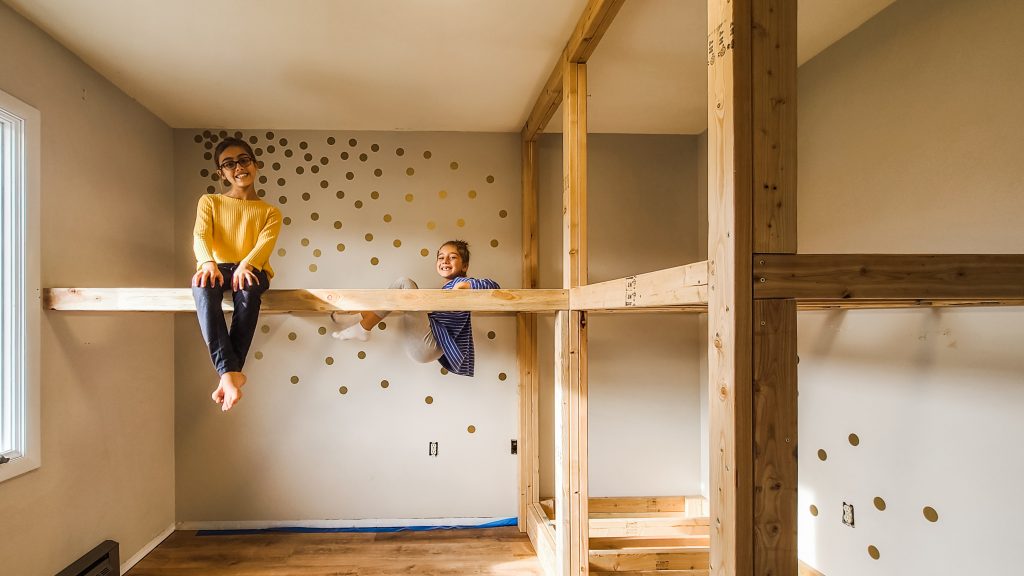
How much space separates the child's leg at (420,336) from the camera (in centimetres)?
316

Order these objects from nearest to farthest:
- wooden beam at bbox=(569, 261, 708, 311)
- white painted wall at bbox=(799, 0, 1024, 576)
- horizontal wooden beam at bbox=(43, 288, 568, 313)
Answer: wooden beam at bbox=(569, 261, 708, 311), white painted wall at bbox=(799, 0, 1024, 576), horizontal wooden beam at bbox=(43, 288, 568, 313)

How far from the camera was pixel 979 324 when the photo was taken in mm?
1948

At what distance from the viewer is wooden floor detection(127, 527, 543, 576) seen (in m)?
2.97

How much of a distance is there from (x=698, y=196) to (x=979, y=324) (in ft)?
6.66

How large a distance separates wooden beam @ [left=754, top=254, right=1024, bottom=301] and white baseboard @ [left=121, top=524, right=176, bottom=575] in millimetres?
3424

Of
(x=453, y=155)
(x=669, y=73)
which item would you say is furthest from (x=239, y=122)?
(x=669, y=73)

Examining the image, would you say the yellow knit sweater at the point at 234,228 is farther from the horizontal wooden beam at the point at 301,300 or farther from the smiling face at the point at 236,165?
the horizontal wooden beam at the point at 301,300

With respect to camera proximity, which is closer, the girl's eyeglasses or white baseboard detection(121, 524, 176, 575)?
the girl's eyeglasses

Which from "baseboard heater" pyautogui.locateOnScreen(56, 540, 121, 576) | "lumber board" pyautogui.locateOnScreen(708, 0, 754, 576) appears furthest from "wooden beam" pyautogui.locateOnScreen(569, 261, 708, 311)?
"baseboard heater" pyautogui.locateOnScreen(56, 540, 121, 576)

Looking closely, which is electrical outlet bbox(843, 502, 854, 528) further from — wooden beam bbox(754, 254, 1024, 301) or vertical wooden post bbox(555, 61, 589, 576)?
wooden beam bbox(754, 254, 1024, 301)

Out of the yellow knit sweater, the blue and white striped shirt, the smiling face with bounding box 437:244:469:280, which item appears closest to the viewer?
the yellow knit sweater

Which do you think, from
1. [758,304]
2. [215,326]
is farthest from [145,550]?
[758,304]

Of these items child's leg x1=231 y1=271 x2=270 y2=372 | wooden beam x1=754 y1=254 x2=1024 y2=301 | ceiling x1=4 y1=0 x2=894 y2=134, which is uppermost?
ceiling x1=4 y1=0 x2=894 y2=134

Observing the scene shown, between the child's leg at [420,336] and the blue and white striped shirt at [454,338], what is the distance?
0.04 metres
